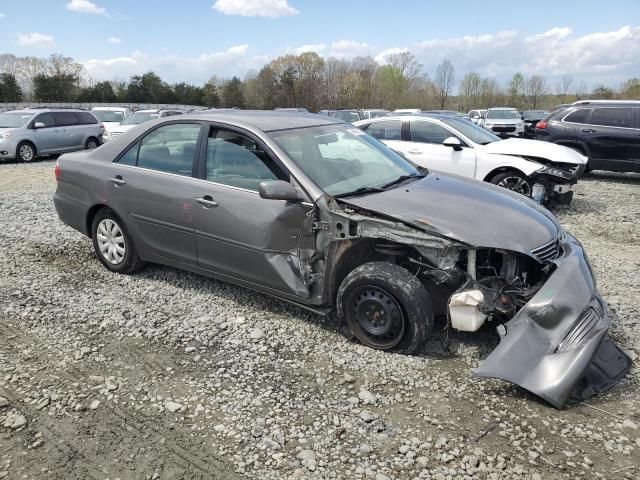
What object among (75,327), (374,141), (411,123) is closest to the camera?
(75,327)

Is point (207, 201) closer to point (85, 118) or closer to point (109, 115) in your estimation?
point (85, 118)

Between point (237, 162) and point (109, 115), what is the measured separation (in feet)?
60.5

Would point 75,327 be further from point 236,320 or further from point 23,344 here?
point 236,320

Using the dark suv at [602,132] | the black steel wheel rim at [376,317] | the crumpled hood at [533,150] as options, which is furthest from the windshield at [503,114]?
the black steel wheel rim at [376,317]

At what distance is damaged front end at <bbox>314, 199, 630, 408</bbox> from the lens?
10.3 feet

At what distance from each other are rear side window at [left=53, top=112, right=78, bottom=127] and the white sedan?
39.6ft

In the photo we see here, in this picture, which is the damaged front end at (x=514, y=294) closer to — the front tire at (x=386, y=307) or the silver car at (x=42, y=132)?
the front tire at (x=386, y=307)

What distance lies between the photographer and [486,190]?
4359 millimetres

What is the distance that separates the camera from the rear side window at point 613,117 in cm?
1160

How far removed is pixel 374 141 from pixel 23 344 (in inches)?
142

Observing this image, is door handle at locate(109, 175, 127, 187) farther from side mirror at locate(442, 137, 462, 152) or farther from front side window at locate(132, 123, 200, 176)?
side mirror at locate(442, 137, 462, 152)

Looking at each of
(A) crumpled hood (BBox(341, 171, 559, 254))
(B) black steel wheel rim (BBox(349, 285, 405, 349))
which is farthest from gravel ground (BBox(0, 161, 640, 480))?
(A) crumpled hood (BBox(341, 171, 559, 254))

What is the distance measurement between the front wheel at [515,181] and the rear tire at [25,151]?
46.3ft

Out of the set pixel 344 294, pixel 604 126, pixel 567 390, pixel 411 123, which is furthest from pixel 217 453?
pixel 604 126
